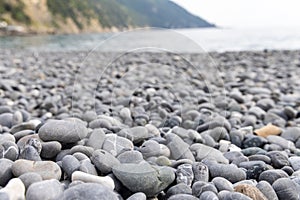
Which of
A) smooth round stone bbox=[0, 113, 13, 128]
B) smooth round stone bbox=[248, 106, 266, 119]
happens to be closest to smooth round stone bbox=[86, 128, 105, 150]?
smooth round stone bbox=[0, 113, 13, 128]

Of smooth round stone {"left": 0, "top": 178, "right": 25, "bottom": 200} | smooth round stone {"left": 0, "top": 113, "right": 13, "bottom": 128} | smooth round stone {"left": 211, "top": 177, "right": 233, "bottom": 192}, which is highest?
smooth round stone {"left": 211, "top": 177, "right": 233, "bottom": 192}

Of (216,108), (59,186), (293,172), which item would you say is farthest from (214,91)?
(59,186)

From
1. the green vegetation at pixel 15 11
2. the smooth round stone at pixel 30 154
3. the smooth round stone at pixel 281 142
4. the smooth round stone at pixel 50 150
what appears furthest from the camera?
the green vegetation at pixel 15 11

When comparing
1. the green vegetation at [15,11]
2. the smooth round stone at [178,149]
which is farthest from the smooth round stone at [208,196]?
the green vegetation at [15,11]

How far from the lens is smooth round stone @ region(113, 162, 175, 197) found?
1424 mm

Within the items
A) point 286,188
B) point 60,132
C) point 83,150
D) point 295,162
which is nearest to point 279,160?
point 295,162

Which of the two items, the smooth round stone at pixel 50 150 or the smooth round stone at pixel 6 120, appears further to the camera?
the smooth round stone at pixel 6 120

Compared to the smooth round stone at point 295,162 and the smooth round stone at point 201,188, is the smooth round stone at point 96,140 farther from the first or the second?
the smooth round stone at point 295,162

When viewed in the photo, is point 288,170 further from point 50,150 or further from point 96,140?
point 50,150

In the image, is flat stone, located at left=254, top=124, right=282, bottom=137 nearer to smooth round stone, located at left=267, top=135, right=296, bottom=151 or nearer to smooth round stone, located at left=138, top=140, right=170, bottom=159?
smooth round stone, located at left=267, top=135, right=296, bottom=151

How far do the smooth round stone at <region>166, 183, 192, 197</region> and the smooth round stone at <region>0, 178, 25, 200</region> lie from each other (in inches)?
22.0

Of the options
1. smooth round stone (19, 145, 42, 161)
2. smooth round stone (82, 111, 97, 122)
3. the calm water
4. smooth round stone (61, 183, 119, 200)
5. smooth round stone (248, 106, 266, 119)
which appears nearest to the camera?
smooth round stone (61, 183, 119, 200)

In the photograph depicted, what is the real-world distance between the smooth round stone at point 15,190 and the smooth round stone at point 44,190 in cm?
3

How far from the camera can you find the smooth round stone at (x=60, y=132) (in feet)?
5.75
